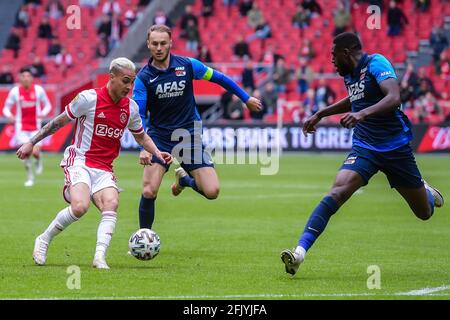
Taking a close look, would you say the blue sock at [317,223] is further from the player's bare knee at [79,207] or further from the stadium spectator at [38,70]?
the stadium spectator at [38,70]

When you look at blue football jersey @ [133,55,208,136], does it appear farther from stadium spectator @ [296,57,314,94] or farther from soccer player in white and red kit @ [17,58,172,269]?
stadium spectator @ [296,57,314,94]

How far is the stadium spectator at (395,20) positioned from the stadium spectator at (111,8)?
1149cm

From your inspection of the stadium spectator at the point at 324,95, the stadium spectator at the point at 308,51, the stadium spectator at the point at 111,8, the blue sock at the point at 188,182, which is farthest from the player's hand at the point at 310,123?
the stadium spectator at the point at 111,8

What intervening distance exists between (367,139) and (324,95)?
82.8ft

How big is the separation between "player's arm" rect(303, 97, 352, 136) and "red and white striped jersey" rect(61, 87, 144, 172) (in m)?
1.86

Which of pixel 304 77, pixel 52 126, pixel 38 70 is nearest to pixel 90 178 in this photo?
pixel 52 126

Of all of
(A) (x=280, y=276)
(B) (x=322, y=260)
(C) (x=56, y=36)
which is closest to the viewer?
(A) (x=280, y=276)

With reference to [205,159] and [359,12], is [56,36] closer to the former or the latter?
[359,12]

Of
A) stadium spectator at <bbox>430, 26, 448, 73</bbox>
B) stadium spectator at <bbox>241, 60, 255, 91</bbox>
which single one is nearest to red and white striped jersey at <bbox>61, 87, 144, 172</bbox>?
stadium spectator at <bbox>241, 60, 255, 91</bbox>

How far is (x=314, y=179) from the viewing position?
24.7 m

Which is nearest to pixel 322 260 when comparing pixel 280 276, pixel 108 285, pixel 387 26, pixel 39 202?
pixel 280 276

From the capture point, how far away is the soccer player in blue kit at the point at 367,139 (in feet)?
32.6
